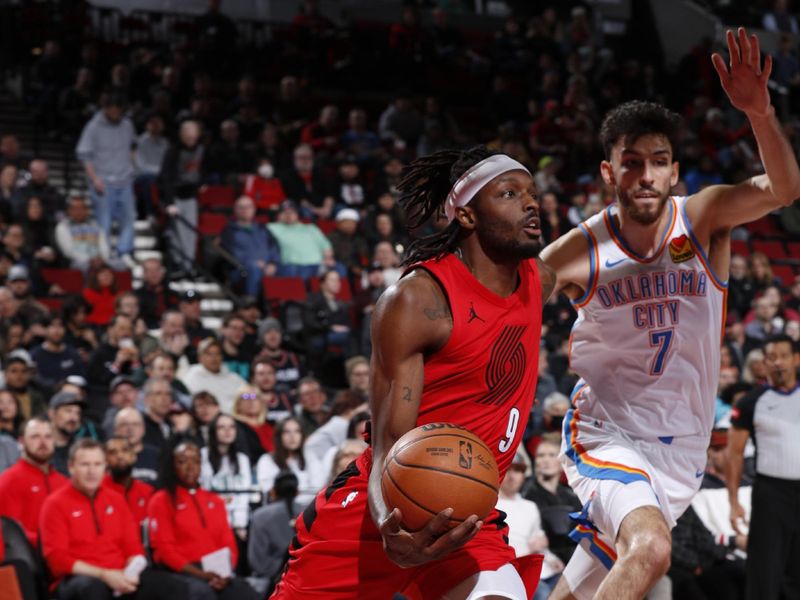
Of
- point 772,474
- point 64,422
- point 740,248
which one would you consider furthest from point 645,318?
point 740,248

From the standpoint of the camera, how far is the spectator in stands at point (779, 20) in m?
20.8

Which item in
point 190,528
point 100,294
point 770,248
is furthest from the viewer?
point 770,248

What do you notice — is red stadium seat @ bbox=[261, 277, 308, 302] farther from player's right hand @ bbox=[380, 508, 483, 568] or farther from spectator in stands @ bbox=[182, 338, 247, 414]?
player's right hand @ bbox=[380, 508, 483, 568]

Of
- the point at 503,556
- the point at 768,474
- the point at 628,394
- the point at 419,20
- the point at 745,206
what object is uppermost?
the point at 419,20

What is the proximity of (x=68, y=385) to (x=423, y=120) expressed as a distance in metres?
8.31

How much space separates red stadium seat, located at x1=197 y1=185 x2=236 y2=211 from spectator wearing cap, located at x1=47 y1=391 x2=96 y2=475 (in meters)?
5.04

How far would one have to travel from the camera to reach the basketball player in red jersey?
3.89 m

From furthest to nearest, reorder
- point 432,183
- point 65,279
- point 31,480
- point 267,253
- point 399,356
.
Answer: point 267,253 → point 65,279 → point 31,480 → point 432,183 → point 399,356

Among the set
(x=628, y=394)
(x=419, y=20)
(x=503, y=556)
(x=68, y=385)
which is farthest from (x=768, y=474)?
(x=419, y=20)

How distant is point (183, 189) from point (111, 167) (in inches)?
29.5

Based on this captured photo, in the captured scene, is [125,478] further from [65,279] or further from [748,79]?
[748,79]

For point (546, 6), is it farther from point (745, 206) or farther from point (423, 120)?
point (745, 206)

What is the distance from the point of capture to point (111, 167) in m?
12.3

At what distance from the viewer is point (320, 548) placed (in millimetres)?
4074
